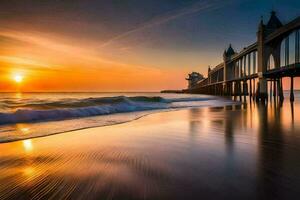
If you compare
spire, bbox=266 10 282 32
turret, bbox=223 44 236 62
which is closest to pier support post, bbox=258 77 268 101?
spire, bbox=266 10 282 32

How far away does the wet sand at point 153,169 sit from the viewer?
3.23 m

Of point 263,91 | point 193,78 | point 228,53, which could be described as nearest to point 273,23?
point 263,91

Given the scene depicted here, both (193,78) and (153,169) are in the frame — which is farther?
(193,78)

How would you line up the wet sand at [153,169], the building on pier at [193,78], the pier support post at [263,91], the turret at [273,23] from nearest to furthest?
1. the wet sand at [153,169]
2. the pier support post at [263,91]
3. the turret at [273,23]
4. the building on pier at [193,78]

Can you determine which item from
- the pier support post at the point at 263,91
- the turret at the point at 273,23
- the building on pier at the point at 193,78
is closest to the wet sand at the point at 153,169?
the pier support post at the point at 263,91

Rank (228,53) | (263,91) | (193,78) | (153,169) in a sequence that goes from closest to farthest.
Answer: (153,169)
(263,91)
(228,53)
(193,78)

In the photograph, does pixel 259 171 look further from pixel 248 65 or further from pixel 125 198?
pixel 248 65

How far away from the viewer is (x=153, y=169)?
4.29 meters

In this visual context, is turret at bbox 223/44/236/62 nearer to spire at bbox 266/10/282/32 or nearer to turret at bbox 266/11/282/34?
turret at bbox 266/11/282/34

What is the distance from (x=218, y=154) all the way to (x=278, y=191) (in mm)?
2113

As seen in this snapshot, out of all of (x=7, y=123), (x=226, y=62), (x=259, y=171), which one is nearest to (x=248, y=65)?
(x=226, y=62)

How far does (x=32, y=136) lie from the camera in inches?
326

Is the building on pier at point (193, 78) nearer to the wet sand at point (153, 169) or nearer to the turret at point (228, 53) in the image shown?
the turret at point (228, 53)

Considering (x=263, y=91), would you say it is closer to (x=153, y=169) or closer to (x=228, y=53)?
(x=153, y=169)
